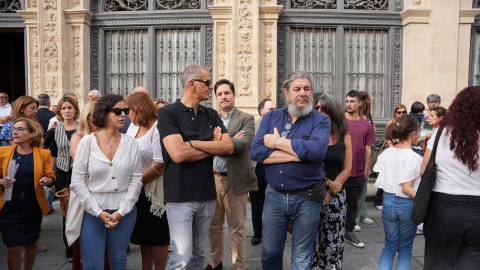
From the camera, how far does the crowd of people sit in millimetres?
2910

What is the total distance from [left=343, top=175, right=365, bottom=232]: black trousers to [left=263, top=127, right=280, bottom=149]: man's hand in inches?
90.8

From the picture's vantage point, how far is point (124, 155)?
3.41m

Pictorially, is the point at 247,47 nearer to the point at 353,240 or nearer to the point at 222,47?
the point at 222,47

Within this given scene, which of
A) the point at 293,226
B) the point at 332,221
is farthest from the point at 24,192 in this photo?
the point at 332,221

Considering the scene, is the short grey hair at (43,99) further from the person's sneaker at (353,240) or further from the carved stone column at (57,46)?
the person's sneaker at (353,240)

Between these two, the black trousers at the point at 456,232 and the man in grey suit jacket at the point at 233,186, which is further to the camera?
the man in grey suit jacket at the point at 233,186

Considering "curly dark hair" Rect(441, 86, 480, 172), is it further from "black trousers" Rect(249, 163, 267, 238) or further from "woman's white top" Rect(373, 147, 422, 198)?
"black trousers" Rect(249, 163, 267, 238)

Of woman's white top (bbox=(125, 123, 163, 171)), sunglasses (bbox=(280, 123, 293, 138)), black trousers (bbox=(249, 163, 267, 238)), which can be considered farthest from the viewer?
black trousers (bbox=(249, 163, 267, 238))

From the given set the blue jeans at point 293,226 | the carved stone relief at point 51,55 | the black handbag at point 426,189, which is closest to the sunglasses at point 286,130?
the blue jeans at point 293,226

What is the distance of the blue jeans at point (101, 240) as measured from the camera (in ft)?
10.7

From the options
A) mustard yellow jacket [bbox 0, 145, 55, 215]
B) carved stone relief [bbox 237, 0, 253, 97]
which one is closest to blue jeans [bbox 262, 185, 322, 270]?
mustard yellow jacket [bbox 0, 145, 55, 215]

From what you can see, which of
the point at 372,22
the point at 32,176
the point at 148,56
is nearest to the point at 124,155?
the point at 32,176

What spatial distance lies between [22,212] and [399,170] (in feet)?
12.6

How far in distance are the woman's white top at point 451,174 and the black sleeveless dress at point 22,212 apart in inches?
150
